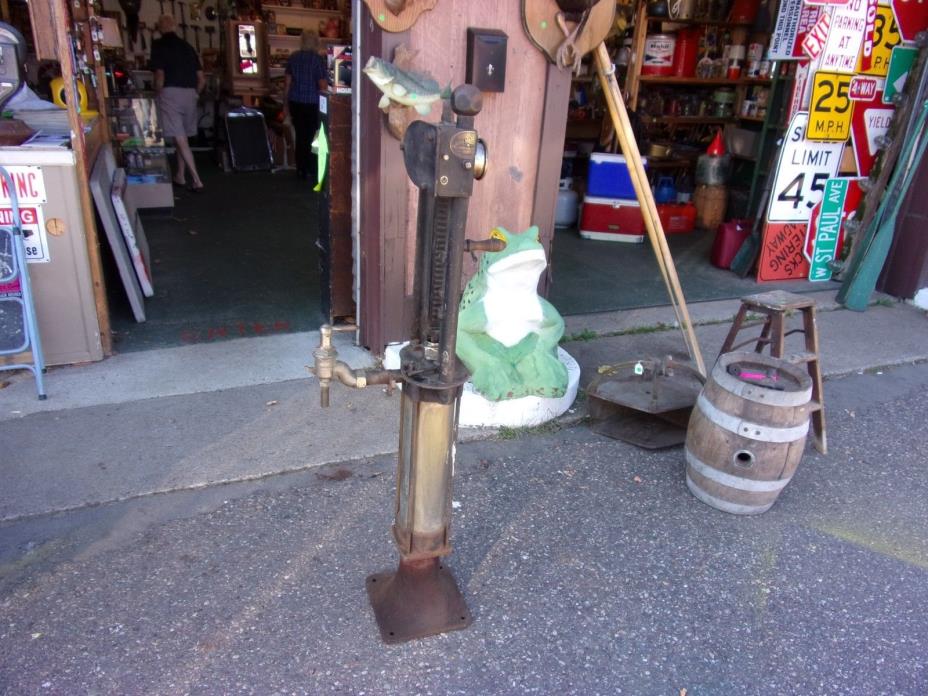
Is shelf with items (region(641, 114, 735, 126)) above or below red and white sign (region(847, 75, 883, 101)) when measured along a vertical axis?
below

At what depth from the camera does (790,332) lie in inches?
144

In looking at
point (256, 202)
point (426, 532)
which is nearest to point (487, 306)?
point (426, 532)

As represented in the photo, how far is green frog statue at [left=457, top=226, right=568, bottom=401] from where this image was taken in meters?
3.60

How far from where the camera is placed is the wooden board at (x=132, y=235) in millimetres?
4719

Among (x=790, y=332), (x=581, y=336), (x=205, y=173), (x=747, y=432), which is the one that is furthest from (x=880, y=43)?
(x=205, y=173)

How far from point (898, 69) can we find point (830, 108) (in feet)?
2.47

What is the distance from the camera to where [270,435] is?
363 cm

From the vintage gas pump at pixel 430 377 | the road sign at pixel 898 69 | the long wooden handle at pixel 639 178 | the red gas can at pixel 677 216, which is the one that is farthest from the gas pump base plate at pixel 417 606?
the red gas can at pixel 677 216

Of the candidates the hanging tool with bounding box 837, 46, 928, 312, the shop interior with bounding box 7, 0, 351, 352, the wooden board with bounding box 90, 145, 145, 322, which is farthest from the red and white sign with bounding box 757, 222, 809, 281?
the wooden board with bounding box 90, 145, 145, 322

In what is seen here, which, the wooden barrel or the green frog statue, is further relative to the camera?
the green frog statue

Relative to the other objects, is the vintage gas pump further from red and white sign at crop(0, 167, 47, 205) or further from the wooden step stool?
red and white sign at crop(0, 167, 47, 205)

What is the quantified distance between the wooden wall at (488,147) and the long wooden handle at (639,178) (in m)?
0.27

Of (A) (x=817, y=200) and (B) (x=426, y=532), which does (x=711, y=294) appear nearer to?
(A) (x=817, y=200)

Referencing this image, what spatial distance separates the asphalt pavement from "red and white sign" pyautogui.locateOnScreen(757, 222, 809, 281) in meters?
3.13
